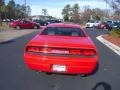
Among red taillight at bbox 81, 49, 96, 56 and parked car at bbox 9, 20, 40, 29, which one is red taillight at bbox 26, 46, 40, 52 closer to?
red taillight at bbox 81, 49, 96, 56

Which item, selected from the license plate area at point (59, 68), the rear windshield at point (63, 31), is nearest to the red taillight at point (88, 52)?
the license plate area at point (59, 68)

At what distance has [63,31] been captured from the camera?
10641 millimetres

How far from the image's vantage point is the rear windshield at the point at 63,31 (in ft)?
34.6

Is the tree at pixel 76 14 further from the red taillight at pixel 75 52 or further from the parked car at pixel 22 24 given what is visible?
the red taillight at pixel 75 52

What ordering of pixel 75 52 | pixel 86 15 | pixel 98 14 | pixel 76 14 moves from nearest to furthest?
pixel 75 52 < pixel 86 15 < pixel 76 14 < pixel 98 14

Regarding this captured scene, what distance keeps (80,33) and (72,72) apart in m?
2.01

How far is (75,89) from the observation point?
820cm

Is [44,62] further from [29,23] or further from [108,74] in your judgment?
[29,23]

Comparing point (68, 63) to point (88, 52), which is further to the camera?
point (88, 52)

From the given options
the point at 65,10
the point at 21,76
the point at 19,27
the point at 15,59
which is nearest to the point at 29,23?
the point at 19,27

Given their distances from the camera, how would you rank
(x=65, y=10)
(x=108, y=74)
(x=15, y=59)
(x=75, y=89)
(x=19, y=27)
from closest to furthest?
1. (x=75, y=89)
2. (x=108, y=74)
3. (x=15, y=59)
4. (x=19, y=27)
5. (x=65, y=10)

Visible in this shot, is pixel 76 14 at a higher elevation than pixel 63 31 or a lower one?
lower

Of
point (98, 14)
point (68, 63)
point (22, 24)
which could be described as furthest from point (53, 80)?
point (98, 14)

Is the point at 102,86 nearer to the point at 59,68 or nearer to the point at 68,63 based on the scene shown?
the point at 68,63
